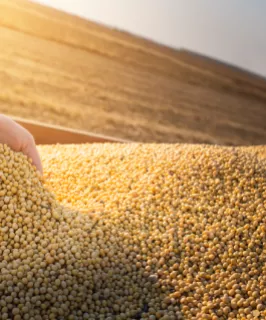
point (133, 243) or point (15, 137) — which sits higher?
point (15, 137)

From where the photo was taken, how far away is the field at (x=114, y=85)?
3729 mm

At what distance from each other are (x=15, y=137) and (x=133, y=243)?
20.0 inches

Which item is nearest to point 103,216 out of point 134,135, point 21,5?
point 134,135

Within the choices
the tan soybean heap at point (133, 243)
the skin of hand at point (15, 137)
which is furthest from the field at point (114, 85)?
the skin of hand at point (15, 137)

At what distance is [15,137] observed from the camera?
1438mm

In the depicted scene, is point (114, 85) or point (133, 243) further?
point (114, 85)

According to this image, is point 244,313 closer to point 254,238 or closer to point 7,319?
point 254,238

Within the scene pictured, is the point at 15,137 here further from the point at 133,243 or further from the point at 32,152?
the point at 133,243

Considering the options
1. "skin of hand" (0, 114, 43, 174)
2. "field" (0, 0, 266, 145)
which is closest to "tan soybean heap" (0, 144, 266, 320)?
"skin of hand" (0, 114, 43, 174)

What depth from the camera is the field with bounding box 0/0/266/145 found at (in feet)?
12.2

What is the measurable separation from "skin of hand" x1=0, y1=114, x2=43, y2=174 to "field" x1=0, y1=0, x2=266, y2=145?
1910 millimetres

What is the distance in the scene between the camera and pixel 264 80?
27.4 feet

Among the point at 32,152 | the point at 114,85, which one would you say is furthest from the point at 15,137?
the point at 114,85

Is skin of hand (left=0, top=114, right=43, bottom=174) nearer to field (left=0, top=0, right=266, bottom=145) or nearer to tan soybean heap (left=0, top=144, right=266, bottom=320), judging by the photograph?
tan soybean heap (left=0, top=144, right=266, bottom=320)
